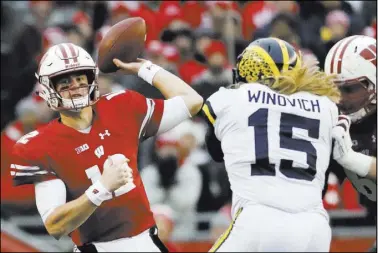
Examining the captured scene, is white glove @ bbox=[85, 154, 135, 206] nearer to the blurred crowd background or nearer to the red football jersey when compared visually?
the red football jersey

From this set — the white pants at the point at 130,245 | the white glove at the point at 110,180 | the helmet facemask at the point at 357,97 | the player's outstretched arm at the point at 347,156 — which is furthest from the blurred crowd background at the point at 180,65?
the white glove at the point at 110,180

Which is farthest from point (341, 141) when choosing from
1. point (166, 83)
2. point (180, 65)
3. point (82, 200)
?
point (180, 65)

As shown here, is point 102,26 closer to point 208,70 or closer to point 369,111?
point 208,70

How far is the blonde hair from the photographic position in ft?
19.8

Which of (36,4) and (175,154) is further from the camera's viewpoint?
(36,4)

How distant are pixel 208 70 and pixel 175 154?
121 centimetres

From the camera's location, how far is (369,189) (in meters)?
6.80

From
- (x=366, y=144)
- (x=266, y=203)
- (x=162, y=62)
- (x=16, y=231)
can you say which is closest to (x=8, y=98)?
(x=162, y=62)

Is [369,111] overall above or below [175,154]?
above

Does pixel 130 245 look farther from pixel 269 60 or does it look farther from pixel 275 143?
pixel 269 60

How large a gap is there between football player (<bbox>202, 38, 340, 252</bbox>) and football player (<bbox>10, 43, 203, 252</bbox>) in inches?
11.2

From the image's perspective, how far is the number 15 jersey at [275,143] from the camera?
5.84m

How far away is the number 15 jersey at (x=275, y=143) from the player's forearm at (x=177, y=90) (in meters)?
0.10

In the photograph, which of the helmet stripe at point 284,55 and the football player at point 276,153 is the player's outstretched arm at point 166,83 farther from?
the helmet stripe at point 284,55
